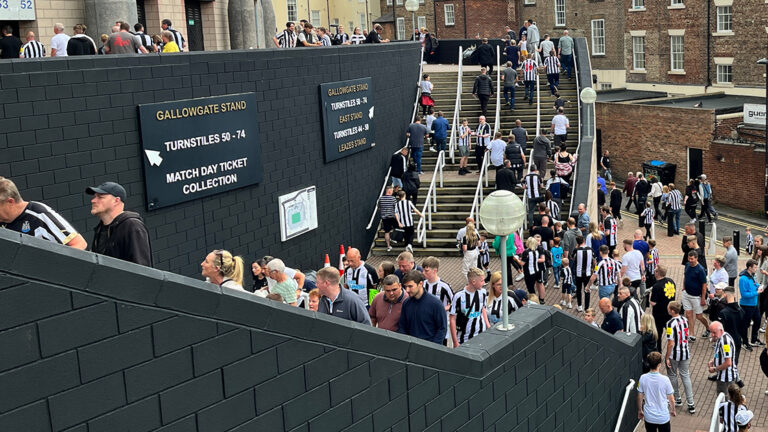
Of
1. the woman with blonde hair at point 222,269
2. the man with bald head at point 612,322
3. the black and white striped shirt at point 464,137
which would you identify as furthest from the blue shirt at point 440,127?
the woman with blonde hair at point 222,269

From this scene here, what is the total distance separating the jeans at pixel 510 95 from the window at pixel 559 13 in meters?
29.1

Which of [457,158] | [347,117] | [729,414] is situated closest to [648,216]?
[457,158]

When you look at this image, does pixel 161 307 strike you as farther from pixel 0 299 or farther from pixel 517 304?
pixel 517 304

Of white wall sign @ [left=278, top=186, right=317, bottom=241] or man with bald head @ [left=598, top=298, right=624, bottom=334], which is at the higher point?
white wall sign @ [left=278, top=186, right=317, bottom=241]

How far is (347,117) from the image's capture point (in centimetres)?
1934

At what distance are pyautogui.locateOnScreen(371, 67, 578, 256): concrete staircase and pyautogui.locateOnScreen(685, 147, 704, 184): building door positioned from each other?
36.5 feet

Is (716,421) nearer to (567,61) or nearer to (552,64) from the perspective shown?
(552,64)

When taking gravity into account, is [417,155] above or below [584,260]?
above

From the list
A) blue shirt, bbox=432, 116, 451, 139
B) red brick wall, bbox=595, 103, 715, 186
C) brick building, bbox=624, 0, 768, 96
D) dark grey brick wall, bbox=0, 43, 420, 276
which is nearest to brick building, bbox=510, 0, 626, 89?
brick building, bbox=624, 0, 768, 96

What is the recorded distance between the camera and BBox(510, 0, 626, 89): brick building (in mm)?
50656

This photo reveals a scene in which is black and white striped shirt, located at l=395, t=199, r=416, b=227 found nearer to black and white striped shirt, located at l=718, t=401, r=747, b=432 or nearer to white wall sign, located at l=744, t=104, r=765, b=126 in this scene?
black and white striped shirt, located at l=718, t=401, r=747, b=432

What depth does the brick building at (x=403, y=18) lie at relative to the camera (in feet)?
201

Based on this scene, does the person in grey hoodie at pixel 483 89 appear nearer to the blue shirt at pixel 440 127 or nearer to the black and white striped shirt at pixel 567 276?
the blue shirt at pixel 440 127

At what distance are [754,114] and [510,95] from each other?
13217mm
